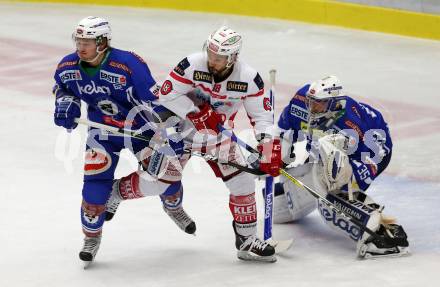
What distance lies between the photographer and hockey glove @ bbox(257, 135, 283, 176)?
18.7ft

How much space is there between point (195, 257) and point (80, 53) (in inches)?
52.3

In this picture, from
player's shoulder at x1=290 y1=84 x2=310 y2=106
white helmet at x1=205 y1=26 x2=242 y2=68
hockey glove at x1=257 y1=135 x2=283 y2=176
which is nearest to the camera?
white helmet at x1=205 y1=26 x2=242 y2=68

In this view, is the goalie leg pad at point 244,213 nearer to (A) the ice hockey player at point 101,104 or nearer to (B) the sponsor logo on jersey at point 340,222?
(A) the ice hockey player at point 101,104

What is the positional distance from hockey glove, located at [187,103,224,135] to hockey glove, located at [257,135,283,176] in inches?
11.3

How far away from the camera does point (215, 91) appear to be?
18.5 ft

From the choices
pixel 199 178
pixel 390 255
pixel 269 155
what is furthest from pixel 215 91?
pixel 199 178

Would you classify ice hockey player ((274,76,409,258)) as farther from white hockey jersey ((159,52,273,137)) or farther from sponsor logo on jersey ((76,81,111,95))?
sponsor logo on jersey ((76,81,111,95))

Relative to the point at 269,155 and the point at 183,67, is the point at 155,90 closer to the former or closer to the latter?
the point at 183,67

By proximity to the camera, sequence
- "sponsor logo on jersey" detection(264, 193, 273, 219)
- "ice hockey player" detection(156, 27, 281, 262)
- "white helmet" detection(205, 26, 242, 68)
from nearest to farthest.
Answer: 1. "white helmet" detection(205, 26, 242, 68)
2. "ice hockey player" detection(156, 27, 281, 262)
3. "sponsor logo on jersey" detection(264, 193, 273, 219)

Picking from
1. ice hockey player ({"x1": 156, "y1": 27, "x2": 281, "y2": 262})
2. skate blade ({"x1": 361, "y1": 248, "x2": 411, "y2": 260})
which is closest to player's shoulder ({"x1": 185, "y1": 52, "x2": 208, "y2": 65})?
ice hockey player ({"x1": 156, "y1": 27, "x2": 281, "y2": 262})

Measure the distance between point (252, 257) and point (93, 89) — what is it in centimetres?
128

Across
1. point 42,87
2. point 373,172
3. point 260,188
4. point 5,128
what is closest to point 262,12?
point 42,87

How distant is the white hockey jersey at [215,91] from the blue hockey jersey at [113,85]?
12 centimetres

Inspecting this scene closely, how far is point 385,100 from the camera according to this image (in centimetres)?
927
